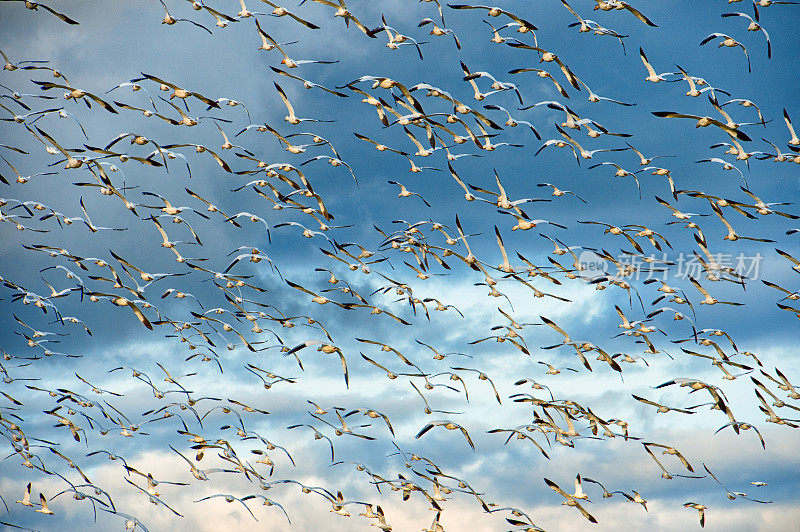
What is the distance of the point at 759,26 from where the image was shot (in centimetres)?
3744

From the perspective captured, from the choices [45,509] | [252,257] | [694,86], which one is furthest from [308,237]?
[45,509]

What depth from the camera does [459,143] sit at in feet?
134

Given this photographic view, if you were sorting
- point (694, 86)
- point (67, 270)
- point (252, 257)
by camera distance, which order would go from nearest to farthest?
point (694, 86) < point (252, 257) < point (67, 270)

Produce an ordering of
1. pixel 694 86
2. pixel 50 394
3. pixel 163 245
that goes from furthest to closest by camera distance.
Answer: pixel 50 394 → pixel 163 245 → pixel 694 86

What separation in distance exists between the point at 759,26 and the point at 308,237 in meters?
26.2

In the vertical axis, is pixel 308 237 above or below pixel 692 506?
above

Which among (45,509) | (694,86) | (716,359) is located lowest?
(45,509)

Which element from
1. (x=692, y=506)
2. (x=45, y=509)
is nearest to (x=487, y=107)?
(x=692, y=506)

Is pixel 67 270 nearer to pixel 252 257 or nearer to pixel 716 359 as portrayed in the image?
pixel 252 257

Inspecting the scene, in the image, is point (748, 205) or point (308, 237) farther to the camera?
point (308, 237)

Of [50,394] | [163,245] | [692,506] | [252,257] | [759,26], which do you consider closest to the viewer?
[759,26]

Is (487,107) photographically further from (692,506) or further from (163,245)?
(692,506)

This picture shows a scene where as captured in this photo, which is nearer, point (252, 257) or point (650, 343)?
point (252, 257)

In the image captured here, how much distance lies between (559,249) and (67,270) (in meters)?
30.9
